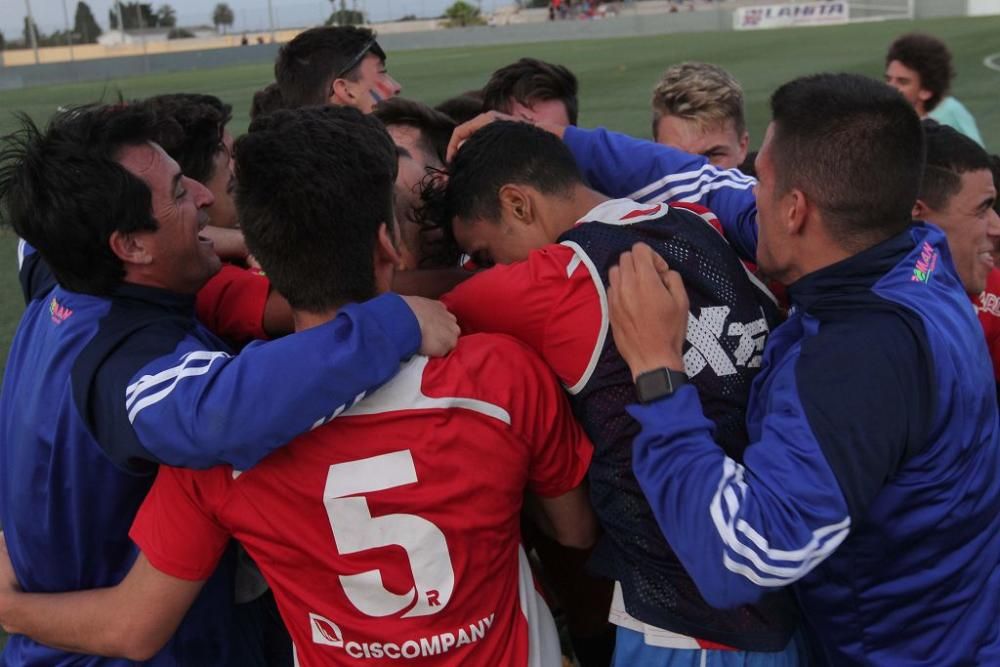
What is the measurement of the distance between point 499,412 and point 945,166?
1795 mm

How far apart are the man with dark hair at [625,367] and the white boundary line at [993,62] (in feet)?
67.5

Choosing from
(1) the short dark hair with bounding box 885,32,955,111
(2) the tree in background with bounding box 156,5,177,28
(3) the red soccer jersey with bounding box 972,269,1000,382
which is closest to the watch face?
(3) the red soccer jersey with bounding box 972,269,1000,382

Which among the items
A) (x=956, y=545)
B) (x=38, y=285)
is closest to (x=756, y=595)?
(x=956, y=545)

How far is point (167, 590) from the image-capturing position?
200 centimetres

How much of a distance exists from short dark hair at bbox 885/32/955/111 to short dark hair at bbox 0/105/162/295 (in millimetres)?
6114

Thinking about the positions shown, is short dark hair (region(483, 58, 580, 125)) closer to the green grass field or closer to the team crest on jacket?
the team crest on jacket

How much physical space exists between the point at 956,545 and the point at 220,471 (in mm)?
1504

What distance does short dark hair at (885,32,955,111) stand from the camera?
681 centimetres

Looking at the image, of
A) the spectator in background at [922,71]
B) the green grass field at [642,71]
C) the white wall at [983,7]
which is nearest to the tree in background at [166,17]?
the green grass field at [642,71]

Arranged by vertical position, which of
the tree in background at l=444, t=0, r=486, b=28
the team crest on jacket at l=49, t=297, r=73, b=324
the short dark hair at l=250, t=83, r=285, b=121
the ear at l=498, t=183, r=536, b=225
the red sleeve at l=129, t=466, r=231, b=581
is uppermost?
the tree in background at l=444, t=0, r=486, b=28

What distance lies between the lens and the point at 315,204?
188 centimetres

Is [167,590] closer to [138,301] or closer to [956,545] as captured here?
[138,301]

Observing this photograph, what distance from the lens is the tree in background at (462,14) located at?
69500mm

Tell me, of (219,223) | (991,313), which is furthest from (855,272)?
(219,223)
